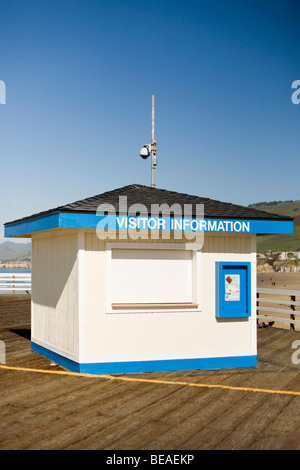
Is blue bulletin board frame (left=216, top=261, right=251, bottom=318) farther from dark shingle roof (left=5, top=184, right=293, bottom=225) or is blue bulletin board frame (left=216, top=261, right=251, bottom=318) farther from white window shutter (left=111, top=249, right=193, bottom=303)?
dark shingle roof (left=5, top=184, right=293, bottom=225)

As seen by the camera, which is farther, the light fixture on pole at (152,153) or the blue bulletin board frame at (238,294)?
the light fixture on pole at (152,153)

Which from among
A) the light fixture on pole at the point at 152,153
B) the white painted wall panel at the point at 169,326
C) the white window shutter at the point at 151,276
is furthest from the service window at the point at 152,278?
the light fixture on pole at the point at 152,153

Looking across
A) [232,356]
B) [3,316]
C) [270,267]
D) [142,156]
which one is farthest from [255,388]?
[270,267]

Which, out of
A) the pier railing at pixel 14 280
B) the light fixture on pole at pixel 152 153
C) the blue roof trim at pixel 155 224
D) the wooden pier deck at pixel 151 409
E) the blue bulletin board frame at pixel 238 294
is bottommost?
the wooden pier deck at pixel 151 409

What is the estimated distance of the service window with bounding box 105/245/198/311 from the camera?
8938 millimetres

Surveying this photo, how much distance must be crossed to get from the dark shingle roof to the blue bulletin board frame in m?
1.01

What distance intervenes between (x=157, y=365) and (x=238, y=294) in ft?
7.08

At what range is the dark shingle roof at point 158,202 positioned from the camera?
8.61 m

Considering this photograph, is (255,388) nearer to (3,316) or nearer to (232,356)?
(232,356)

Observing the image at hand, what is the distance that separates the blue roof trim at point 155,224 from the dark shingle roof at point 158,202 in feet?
0.30

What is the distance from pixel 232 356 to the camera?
9336mm

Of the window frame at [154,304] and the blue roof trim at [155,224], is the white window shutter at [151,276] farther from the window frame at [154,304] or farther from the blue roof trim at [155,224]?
the blue roof trim at [155,224]

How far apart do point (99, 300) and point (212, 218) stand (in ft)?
8.70

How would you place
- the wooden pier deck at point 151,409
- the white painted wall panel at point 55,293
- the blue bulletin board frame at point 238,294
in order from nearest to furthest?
the wooden pier deck at point 151,409, the white painted wall panel at point 55,293, the blue bulletin board frame at point 238,294
